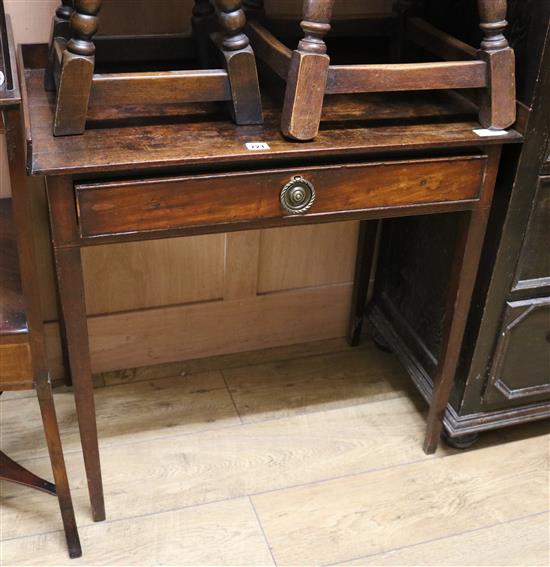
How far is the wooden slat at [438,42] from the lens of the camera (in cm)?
130

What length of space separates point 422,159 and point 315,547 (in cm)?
74

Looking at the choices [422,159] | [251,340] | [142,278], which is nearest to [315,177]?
[422,159]

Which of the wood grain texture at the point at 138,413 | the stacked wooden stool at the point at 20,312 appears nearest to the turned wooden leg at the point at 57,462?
the stacked wooden stool at the point at 20,312

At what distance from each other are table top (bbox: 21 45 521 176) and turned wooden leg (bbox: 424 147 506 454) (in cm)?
12

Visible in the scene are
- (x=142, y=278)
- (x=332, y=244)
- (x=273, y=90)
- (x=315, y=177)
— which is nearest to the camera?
(x=315, y=177)

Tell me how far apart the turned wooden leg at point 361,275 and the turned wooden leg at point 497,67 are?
1.86 ft

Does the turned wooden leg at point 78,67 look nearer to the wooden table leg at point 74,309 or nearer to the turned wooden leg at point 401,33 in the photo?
the wooden table leg at point 74,309

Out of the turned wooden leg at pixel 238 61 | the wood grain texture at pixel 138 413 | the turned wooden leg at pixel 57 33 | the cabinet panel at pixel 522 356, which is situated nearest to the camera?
the turned wooden leg at pixel 238 61

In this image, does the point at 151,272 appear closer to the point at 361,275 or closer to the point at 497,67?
the point at 361,275

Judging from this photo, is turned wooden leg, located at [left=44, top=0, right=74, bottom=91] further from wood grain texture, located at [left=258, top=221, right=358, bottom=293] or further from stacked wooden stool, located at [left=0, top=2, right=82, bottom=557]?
wood grain texture, located at [left=258, top=221, right=358, bottom=293]

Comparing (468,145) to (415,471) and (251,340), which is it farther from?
(251,340)

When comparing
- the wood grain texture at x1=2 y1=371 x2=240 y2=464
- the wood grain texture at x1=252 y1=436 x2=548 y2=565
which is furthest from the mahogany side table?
the wood grain texture at x1=252 y1=436 x2=548 y2=565

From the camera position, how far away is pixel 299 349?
1.96 m

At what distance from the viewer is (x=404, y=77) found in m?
1.20
